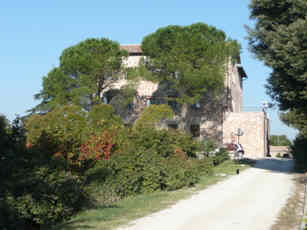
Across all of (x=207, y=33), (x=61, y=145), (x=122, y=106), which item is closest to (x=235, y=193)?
(x=61, y=145)

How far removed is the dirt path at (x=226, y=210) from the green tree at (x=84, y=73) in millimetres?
30453

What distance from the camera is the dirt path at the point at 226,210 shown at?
30.6ft

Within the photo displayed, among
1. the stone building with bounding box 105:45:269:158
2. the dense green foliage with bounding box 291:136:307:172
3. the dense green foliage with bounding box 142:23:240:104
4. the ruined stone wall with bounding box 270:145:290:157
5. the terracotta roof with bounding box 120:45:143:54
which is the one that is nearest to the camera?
the dense green foliage with bounding box 291:136:307:172

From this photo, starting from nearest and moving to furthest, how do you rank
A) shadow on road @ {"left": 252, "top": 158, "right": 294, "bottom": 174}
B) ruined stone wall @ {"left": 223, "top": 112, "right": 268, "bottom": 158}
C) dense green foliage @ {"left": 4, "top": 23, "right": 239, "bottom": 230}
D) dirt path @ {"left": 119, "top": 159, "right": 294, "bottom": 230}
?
dirt path @ {"left": 119, "top": 159, "right": 294, "bottom": 230} < dense green foliage @ {"left": 4, "top": 23, "right": 239, "bottom": 230} < shadow on road @ {"left": 252, "top": 158, "right": 294, "bottom": 174} < ruined stone wall @ {"left": 223, "top": 112, "right": 268, "bottom": 158}

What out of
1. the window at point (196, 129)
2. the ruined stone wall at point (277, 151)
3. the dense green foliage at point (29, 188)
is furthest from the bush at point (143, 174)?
the ruined stone wall at point (277, 151)

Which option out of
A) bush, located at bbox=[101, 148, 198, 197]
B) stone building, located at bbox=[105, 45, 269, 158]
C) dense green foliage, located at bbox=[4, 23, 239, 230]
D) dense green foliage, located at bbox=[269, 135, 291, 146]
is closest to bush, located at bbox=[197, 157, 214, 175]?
dense green foliage, located at bbox=[4, 23, 239, 230]

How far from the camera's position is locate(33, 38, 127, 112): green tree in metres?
45.5

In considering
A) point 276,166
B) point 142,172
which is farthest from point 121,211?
point 276,166

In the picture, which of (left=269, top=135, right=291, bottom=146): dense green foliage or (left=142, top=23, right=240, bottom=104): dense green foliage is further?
(left=269, top=135, right=291, bottom=146): dense green foliage

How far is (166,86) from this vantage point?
5000 cm

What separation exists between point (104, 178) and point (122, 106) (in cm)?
3470

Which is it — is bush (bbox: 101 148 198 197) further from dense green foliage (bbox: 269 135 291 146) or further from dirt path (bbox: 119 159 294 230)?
dense green foliage (bbox: 269 135 291 146)

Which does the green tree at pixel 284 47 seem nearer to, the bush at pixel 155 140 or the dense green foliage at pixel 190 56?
the bush at pixel 155 140

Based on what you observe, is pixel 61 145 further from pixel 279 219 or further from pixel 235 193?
pixel 279 219
